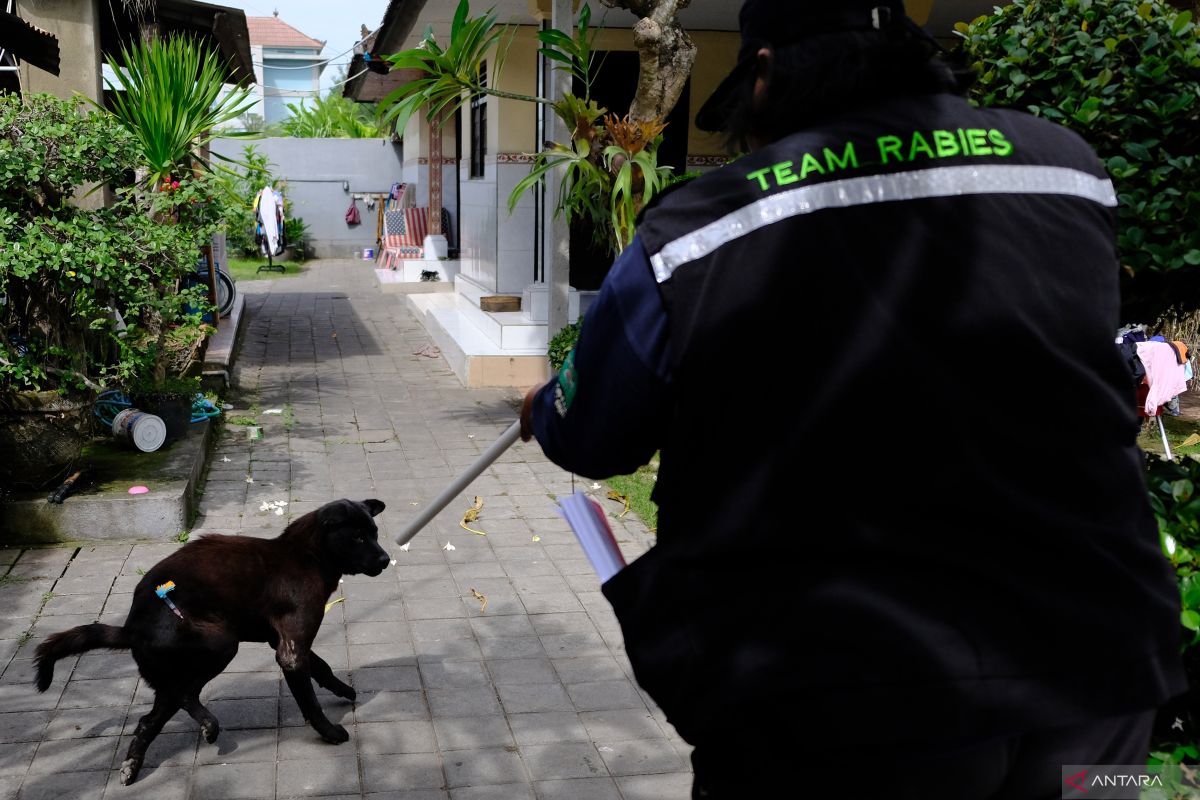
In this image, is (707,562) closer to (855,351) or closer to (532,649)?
(855,351)

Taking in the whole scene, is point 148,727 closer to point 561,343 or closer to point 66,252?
point 66,252

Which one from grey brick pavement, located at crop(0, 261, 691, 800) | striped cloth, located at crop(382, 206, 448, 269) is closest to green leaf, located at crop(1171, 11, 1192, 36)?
grey brick pavement, located at crop(0, 261, 691, 800)

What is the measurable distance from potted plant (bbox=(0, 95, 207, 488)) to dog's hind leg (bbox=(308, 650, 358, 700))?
263 cm

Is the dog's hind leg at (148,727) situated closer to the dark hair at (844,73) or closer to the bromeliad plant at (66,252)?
the bromeliad plant at (66,252)

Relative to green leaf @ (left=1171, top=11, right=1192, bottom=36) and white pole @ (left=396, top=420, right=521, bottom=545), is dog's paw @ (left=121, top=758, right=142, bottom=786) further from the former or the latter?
green leaf @ (left=1171, top=11, right=1192, bottom=36)

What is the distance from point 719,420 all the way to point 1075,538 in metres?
0.52

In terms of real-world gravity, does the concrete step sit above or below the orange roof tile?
below

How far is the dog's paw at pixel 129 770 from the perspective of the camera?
3.71m

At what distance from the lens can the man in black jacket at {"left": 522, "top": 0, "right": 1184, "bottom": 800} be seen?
1538mm

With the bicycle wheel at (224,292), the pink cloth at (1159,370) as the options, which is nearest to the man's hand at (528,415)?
the pink cloth at (1159,370)

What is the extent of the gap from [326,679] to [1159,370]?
5.73 m

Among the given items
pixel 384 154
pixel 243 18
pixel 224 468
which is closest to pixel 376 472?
pixel 224 468

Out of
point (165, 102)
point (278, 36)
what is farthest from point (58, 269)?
point (278, 36)

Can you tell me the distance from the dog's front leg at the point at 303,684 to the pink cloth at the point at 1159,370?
18.7 feet
